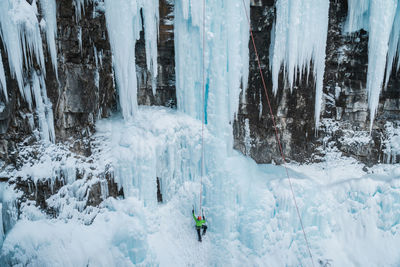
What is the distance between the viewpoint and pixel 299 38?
5.65 m

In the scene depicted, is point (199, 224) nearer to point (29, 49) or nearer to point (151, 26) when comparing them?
point (151, 26)

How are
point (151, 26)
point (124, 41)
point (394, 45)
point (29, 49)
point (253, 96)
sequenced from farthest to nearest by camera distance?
point (253, 96), point (394, 45), point (151, 26), point (124, 41), point (29, 49)

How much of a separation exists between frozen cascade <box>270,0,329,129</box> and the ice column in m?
0.74

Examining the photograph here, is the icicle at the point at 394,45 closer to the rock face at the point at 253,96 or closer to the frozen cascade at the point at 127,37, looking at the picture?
the rock face at the point at 253,96

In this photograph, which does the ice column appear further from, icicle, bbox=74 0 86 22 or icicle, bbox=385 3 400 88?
icicle, bbox=385 3 400 88

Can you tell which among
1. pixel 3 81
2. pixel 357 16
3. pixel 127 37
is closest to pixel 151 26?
pixel 127 37

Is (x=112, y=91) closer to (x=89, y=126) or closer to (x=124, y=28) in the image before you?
(x=89, y=126)

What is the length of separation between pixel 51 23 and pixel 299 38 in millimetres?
5067

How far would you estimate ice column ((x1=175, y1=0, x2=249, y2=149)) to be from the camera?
5398mm

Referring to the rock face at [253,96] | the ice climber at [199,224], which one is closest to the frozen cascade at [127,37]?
the rock face at [253,96]

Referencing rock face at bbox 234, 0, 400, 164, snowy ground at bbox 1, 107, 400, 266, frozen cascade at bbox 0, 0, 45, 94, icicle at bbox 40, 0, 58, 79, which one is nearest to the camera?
frozen cascade at bbox 0, 0, 45, 94

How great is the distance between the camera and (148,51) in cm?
543

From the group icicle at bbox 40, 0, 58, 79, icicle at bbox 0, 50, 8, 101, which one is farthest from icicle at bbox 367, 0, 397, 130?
icicle at bbox 0, 50, 8, 101

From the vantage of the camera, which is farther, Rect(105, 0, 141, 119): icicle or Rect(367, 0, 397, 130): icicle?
Rect(367, 0, 397, 130): icicle
